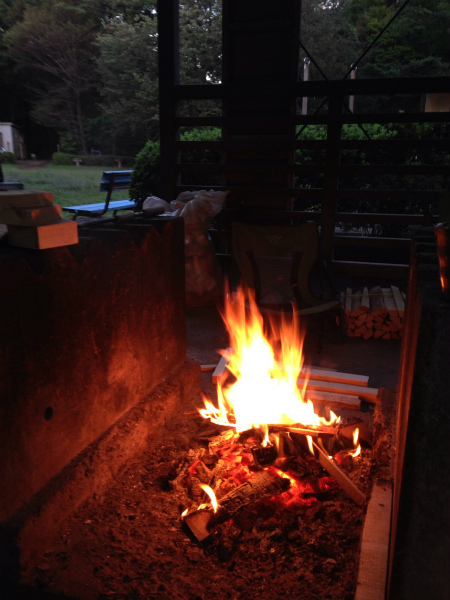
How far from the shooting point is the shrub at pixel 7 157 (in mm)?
19828

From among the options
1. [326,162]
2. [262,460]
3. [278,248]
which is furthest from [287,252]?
[262,460]

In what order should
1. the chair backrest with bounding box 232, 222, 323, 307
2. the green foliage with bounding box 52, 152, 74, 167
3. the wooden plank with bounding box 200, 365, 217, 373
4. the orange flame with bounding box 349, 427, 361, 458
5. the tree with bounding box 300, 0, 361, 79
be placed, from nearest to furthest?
the orange flame with bounding box 349, 427, 361, 458, the wooden plank with bounding box 200, 365, 217, 373, the chair backrest with bounding box 232, 222, 323, 307, the tree with bounding box 300, 0, 361, 79, the green foliage with bounding box 52, 152, 74, 167

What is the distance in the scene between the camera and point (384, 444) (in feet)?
9.03

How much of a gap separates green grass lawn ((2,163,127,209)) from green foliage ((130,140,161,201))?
6.12 metres

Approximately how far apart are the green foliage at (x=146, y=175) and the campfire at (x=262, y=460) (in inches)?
267

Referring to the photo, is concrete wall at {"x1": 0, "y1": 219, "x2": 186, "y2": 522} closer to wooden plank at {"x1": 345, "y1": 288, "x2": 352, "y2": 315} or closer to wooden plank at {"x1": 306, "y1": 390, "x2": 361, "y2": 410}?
wooden plank at {"x1": 306, "y1": 390, "x2": 361, "y2": 410}

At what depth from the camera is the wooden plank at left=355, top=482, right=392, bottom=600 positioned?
187 cm

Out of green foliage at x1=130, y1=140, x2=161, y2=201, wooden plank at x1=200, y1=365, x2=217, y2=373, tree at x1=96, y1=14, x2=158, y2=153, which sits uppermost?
tree at x1=96, y1=14, x2=158, y2=153

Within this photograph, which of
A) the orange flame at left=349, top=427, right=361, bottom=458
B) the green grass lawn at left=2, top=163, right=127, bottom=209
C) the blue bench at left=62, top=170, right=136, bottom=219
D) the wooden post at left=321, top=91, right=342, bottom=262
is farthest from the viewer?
the green grass lawn at left=2, top=163, right=127, bottom=209

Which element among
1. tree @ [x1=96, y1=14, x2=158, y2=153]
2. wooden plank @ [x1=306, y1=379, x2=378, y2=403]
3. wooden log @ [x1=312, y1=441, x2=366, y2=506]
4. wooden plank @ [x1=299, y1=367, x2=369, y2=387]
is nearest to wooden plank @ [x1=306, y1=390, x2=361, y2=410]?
wooden plank @ [x1=306, y1=379, x2=378, y2=403]

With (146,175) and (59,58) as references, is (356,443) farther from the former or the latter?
(59,58)

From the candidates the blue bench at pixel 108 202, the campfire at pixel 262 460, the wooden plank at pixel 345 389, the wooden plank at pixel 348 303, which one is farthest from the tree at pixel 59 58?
the campfire at pixel 262 460

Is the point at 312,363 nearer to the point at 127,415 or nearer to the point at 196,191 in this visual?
the point at 127,415

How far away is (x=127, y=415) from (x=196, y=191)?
14.6ft
